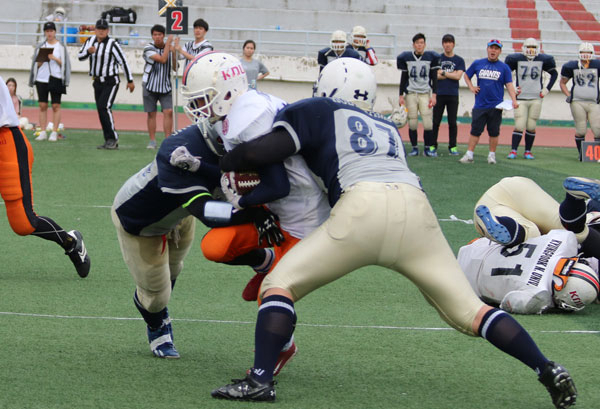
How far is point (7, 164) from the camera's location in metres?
6.34

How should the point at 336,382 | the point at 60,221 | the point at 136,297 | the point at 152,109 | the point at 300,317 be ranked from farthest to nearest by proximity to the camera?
the point at 152,109, the point at 60,221, the point at 300,317, the point at 136,297, the point at 336,382

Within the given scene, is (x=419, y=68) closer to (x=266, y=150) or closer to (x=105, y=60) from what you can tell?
(x=105, y=60)

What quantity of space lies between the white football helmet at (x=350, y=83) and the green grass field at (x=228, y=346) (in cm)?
138

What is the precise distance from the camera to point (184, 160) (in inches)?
159

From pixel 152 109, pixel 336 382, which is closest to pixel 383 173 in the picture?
pixel 336 382

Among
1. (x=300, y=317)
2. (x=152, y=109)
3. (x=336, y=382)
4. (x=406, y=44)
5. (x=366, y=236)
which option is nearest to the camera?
(x=366, y=236)

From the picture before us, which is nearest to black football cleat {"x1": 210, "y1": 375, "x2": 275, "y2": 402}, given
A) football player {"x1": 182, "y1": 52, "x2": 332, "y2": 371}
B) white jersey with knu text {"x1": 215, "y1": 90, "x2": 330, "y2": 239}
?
football player {"x1": 182, "y1": 52, "x2": 332, "y2": 371}

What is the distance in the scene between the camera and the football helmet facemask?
4125 millimetres

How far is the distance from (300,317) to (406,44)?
62.5 feet

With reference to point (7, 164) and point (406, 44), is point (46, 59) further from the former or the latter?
point (406, 44)

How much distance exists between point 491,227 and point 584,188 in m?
0.69

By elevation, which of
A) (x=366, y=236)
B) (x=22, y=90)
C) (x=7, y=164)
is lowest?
(x=22, y=90)

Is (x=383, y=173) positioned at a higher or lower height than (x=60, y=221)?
higher

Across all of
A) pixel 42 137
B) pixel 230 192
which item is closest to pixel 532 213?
pixel 230 192
